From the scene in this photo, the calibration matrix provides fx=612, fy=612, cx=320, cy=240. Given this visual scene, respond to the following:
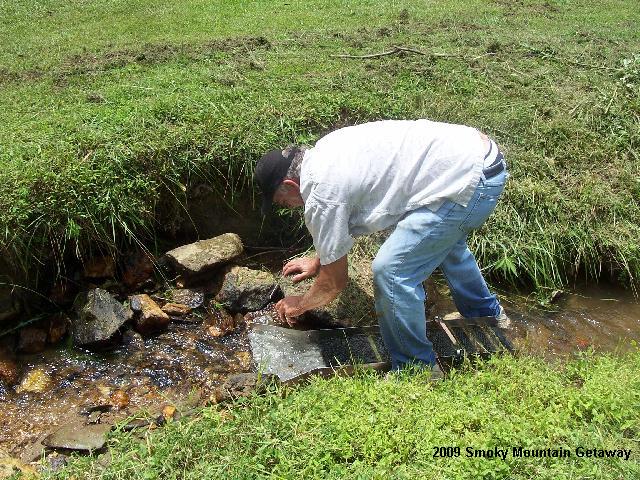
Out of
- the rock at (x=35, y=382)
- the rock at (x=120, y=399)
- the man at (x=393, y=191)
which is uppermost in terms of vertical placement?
the man at (x=393, y=191)

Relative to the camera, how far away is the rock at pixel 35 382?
3.83 metres

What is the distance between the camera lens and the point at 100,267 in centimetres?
439

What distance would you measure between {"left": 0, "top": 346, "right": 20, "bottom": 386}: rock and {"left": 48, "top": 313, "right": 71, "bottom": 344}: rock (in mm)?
264

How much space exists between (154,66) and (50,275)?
2759 mm

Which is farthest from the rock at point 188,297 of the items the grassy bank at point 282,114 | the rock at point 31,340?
the rock at point 31,340

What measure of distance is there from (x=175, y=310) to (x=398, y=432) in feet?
7.14

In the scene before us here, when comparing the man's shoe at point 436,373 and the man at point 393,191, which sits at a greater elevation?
the man at point 393,191

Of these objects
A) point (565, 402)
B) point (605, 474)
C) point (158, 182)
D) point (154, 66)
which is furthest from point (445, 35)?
point (605, 474)

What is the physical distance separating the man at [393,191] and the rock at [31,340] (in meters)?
2.08

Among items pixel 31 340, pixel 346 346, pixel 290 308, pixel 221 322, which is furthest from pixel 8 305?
pixel 346 346

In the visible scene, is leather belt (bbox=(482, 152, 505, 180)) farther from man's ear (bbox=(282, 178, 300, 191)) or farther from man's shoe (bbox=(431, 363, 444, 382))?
man's shoe (bbox=(431, 363, 444, 382))

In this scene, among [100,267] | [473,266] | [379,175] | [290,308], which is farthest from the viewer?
[100,267]

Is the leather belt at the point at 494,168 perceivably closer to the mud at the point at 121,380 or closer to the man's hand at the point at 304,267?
the man's hand at the point at 304,267

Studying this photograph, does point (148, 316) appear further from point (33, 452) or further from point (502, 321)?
point (502, 321)
